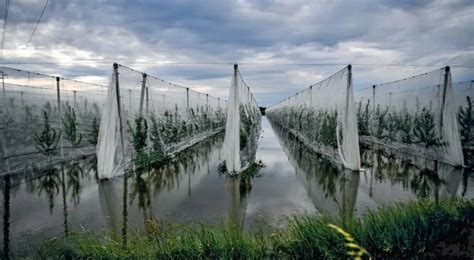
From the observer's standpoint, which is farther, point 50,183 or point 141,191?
point 50,183

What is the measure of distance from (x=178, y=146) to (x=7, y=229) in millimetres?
7169

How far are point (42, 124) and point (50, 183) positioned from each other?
118 inches

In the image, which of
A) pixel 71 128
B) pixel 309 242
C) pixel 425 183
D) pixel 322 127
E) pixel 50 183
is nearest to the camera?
pixel 309 242

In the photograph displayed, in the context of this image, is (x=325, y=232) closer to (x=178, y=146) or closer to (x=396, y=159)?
(x=396, y=159)

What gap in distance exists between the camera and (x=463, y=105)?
11055mm

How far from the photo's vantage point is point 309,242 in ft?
9.32

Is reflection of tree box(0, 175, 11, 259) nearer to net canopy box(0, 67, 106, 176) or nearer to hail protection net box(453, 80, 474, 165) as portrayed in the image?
net canopy box(0, 67, 106, 176)

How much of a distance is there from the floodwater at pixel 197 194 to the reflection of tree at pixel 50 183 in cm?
2

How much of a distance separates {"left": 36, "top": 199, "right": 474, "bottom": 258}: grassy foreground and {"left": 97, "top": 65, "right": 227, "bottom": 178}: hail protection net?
13.7 ft

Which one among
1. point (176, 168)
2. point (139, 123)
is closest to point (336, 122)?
point (176, 168)

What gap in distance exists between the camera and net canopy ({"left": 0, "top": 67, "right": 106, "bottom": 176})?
766 centimetres

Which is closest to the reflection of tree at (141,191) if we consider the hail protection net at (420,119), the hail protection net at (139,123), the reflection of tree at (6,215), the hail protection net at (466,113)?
the hail protection net at (139,123)

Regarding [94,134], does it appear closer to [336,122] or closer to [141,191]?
[141,191]

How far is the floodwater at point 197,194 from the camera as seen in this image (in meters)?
4.42
